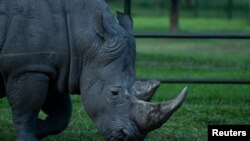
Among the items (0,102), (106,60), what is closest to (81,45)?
(106,60)

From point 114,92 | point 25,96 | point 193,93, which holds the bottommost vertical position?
point 193,93

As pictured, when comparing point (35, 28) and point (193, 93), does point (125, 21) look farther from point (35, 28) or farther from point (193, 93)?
point (193, 93)

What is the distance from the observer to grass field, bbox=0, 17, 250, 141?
8.06 m

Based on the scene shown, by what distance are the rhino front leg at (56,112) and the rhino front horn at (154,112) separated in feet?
3.77

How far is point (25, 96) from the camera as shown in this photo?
6.24 metres

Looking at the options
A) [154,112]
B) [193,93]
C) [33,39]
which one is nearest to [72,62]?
[33,39]

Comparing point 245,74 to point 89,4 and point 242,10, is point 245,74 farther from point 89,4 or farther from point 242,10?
point 242,10

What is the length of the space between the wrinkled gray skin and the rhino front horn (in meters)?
0.06

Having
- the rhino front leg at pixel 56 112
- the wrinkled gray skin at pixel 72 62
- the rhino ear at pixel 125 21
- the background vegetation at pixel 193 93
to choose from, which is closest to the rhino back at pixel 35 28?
the wrinkled gray skin at pixel 72 62

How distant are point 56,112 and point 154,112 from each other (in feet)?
4.50

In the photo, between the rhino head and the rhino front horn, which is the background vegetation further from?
the rhino front horn

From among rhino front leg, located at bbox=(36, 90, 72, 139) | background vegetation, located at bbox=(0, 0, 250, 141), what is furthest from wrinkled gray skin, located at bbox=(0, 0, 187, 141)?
background vegetation, located at bbox=(0, 0, 250, 141)

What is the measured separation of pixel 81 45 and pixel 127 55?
370 millimetres

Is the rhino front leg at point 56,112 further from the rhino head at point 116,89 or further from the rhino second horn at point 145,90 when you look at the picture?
the rhino second horn at point 145,90
